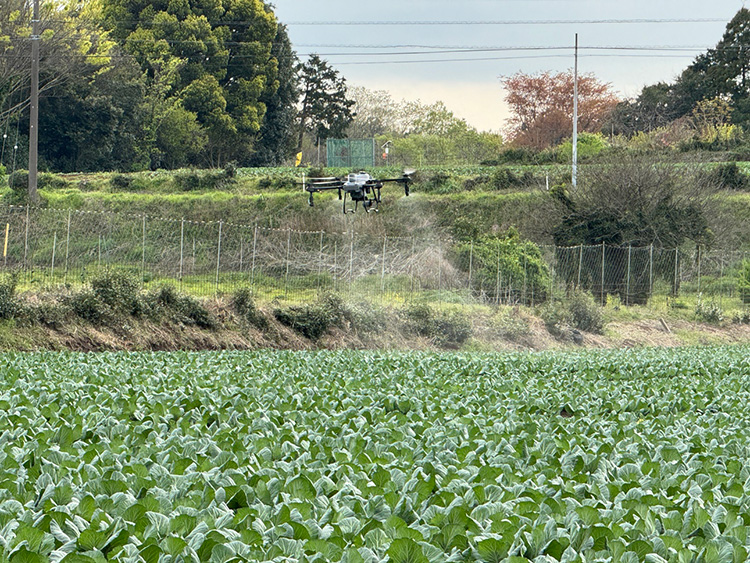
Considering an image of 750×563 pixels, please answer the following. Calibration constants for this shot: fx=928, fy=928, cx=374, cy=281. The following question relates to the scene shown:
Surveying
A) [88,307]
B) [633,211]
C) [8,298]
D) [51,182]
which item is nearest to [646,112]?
[633,211]

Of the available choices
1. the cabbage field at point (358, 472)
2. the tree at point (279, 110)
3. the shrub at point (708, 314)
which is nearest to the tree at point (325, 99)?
the tree at point (279, 110)

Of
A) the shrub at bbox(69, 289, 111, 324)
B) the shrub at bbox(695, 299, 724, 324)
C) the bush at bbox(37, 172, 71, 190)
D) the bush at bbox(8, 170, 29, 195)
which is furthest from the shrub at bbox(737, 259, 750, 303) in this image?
the bush at bbox(37, 172, 71, 190)

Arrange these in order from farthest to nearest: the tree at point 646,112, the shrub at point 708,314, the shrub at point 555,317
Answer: the tree at point 646,112 → the shrub at point 708,314 → the shrub at point 555,317

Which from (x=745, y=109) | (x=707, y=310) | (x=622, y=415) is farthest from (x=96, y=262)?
(x=745, y=109)

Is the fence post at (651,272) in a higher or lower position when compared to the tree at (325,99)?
lower

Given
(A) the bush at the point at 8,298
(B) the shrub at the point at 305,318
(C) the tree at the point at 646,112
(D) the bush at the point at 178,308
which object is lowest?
(B) the shrub at the point at 305,318

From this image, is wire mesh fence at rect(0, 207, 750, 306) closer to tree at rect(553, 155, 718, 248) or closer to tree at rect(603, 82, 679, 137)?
tree at rect(553, 155, 718, 248)

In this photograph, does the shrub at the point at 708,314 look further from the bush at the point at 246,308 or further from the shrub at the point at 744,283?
the bush at the point at 246,308
